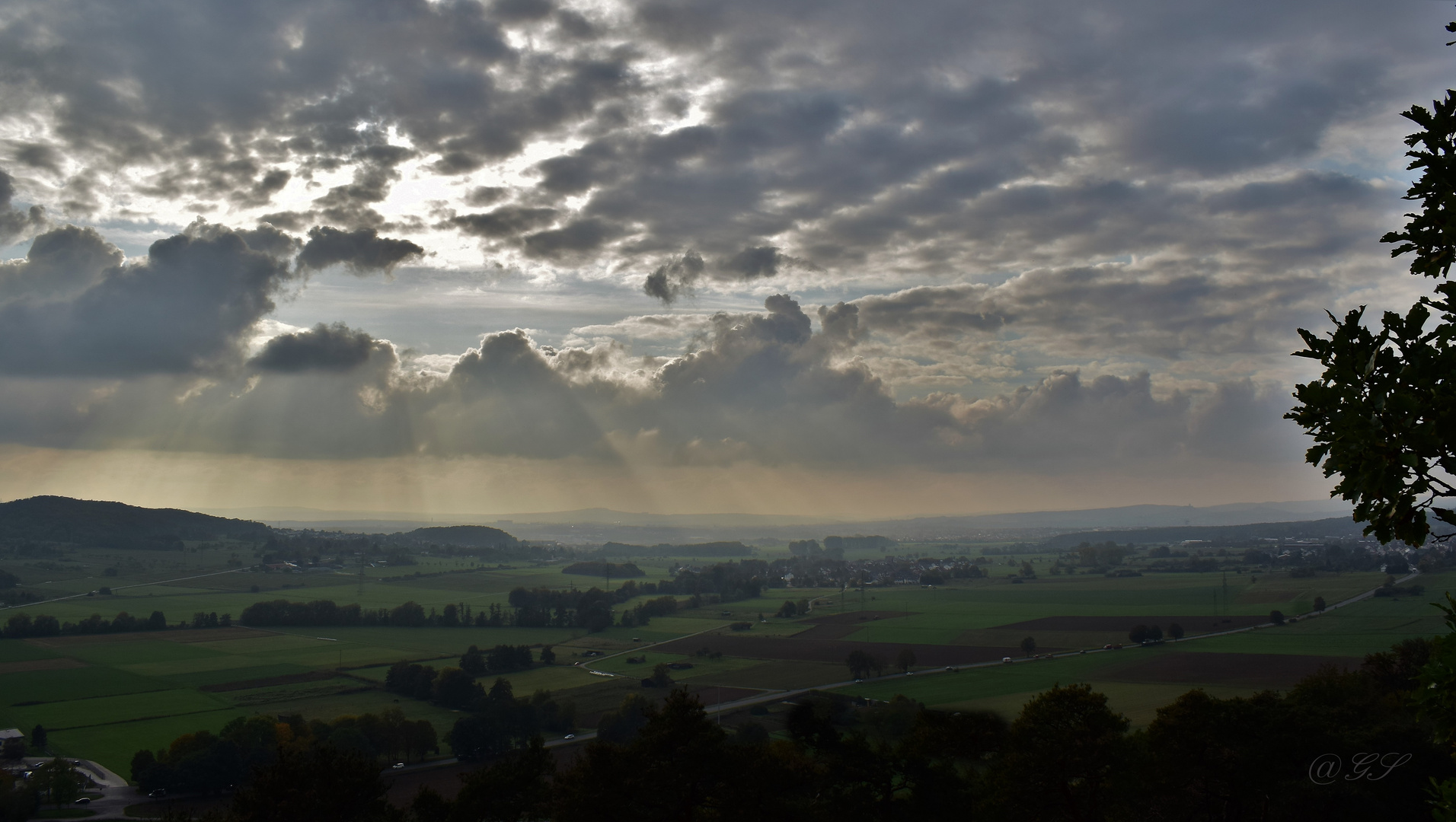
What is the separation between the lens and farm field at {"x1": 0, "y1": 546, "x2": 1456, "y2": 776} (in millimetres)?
71562

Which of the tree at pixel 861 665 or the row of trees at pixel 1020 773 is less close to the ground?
the row of trees at pixel 1020 773

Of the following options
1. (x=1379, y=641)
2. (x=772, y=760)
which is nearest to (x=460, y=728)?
(x=772, y=760)

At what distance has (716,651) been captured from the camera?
10212 centimetres

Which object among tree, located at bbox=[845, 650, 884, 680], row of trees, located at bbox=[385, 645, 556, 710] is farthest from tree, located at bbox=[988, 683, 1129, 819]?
row of trees, located at bbox=[385, 645, 556, 710]

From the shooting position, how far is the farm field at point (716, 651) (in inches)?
2817

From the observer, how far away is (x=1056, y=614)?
12412 cm

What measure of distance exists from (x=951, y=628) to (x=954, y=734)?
8749cm

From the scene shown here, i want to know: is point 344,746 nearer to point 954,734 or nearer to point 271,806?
point 271,806

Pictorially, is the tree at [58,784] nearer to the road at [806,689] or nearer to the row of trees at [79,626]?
the road at [806,689]

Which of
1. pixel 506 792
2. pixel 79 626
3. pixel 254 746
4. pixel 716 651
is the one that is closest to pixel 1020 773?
pixel 506 792

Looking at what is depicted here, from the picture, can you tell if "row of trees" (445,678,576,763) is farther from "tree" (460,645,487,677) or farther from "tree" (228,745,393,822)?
"tree" (228,745,393,822)

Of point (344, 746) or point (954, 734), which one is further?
point (344, 746)

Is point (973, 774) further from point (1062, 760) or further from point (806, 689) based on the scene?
point (806, 689)

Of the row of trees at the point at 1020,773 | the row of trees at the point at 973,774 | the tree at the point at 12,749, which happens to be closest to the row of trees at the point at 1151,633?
the row of trees at the point at 1020,773
